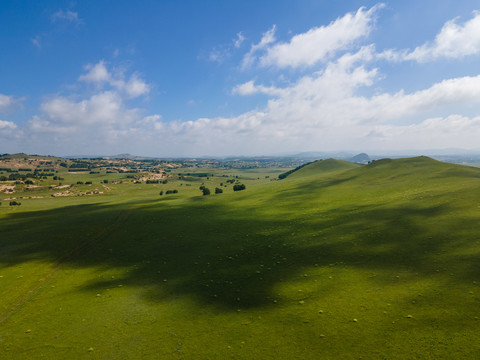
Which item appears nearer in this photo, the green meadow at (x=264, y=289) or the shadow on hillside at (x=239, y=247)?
the green meadow at (x=264, y=289)

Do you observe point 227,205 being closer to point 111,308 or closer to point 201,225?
point 201,225

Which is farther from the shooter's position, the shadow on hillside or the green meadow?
the shadow on hillside

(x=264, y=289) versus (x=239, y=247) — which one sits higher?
(x=264, y=289)

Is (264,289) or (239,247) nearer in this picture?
(264,289)

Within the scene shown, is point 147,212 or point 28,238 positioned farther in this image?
point 147,212

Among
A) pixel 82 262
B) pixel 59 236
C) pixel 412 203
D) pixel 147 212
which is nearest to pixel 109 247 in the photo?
pixel 82 262
